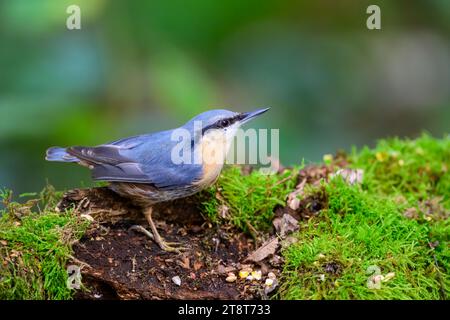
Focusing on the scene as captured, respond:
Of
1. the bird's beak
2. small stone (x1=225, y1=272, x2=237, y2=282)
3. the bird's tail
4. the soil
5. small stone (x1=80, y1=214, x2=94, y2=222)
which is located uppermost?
the bird's beak

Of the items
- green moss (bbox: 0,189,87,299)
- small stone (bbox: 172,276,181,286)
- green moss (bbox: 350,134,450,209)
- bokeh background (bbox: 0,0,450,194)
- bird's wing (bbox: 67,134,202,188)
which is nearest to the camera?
green moss (bbox: 0,189,87,299)

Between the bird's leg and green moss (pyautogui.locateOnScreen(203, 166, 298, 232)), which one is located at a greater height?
green moss (pyautogui.locateOnScreen(203, 166, 298, 232))

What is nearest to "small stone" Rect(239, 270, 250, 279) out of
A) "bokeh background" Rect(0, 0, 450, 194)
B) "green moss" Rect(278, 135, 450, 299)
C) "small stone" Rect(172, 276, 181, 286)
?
"green moss" Rect(278, 135, 450, 299)

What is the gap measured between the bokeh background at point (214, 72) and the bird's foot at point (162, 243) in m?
1.65

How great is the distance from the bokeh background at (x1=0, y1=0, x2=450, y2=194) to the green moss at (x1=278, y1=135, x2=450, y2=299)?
168 cm

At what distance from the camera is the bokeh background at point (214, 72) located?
5.18 m

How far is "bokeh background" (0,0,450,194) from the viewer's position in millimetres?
5176

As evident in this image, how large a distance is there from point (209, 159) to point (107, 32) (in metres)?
2.03

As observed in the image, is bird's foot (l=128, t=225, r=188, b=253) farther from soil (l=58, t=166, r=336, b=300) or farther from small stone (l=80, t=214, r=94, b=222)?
small stone (l=80, t=214, r=94, b=222)

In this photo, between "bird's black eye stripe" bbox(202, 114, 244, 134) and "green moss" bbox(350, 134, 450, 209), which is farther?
"green moss" bbox(350, 134, 450, 209)

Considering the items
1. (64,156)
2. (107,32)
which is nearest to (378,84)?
(107,32)

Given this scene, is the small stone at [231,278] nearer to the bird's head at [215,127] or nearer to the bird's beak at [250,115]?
the bird's head at [215,127]

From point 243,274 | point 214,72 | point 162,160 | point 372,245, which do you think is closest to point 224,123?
point 162,160

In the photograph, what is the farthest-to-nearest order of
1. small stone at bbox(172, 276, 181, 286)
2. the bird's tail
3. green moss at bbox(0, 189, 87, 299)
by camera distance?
the bird's tail
small stone at bbox(172, 276, 181, 286)
green moss at bbox(0, 189, 87, 299)
